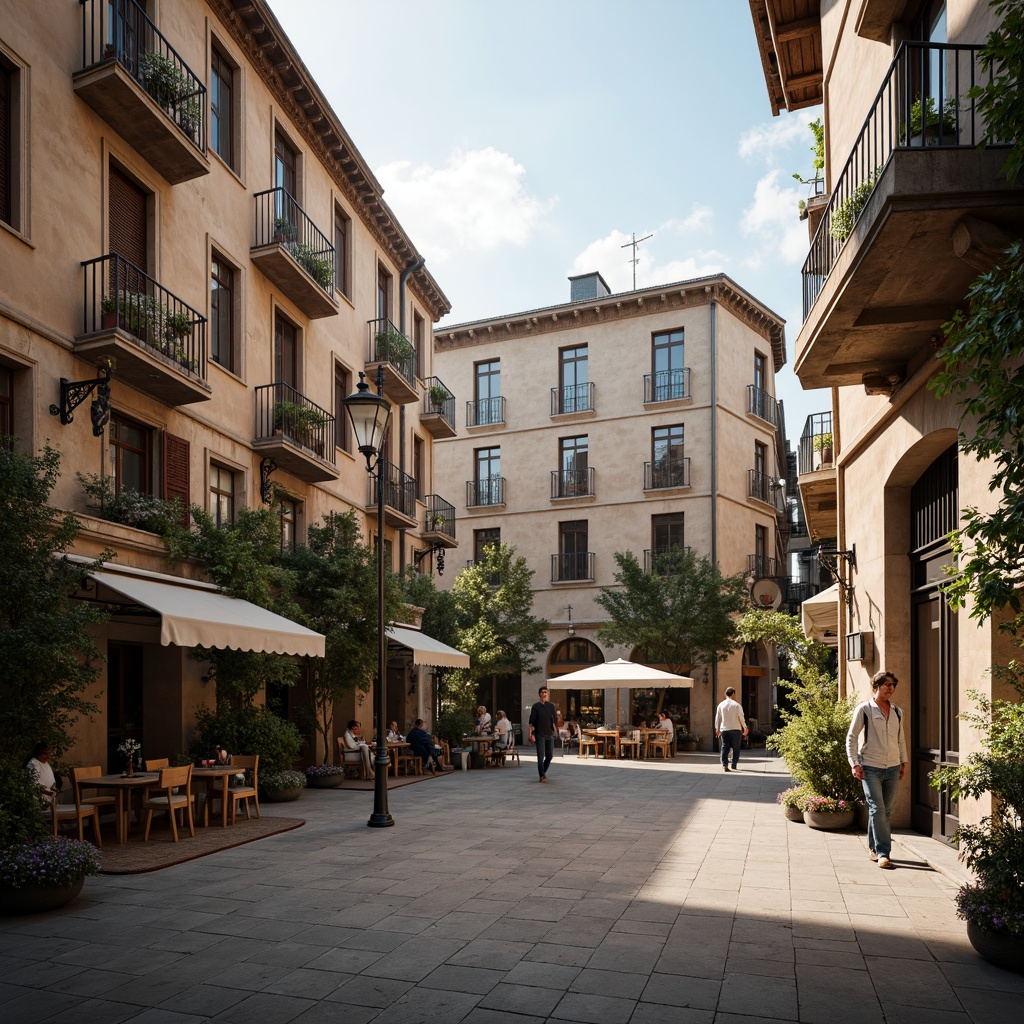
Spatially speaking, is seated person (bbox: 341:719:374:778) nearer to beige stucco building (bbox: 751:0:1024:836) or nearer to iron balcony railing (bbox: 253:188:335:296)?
iron balcony railing (bbox: 253:188:335:296)

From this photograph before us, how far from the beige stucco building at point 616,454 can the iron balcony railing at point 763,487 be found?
0.27 ft

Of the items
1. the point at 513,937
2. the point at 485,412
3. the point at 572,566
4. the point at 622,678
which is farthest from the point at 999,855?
the point at 485,412

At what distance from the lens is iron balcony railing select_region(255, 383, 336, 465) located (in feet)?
58.1

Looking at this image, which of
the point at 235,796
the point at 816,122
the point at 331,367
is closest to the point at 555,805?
the point at 235,796

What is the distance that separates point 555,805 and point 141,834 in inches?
238

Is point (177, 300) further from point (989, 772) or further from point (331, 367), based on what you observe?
point (989, 772)

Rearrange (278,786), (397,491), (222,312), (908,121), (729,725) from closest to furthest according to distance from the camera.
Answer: (908,121), (278,786), (222,312), (729,725), (397,491)

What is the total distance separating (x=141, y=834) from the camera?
1149cm

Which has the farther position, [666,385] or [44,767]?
[666,385]

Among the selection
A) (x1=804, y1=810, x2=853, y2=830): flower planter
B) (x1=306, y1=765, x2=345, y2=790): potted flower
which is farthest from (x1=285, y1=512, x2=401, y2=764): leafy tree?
(x1=804, y1=810, x2=853, y2=830): flower planter

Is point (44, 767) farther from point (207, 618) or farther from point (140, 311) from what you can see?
point (140, 311)

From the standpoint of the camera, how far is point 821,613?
16.1m

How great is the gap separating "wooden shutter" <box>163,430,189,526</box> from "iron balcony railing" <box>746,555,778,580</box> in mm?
22866

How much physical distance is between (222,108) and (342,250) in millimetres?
5837
